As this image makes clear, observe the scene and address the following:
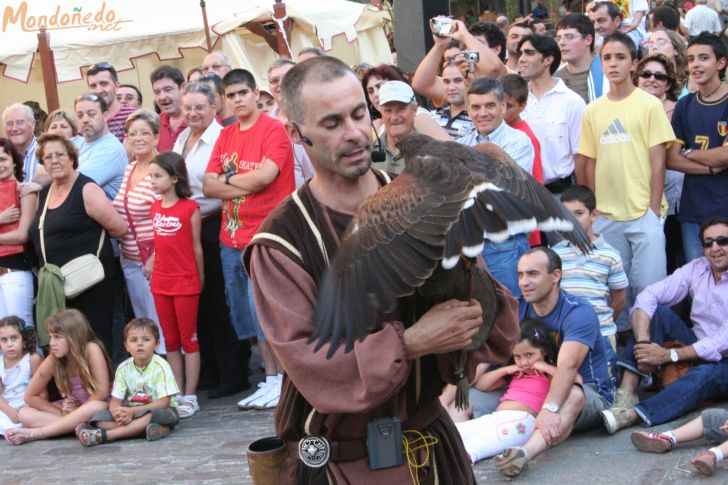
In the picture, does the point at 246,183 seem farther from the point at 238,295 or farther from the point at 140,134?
the point at 140,134

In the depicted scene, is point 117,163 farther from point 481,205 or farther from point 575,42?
point 481,205

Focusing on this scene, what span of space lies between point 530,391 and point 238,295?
2298 mm

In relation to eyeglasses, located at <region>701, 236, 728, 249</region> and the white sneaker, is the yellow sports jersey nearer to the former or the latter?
eyeglasses, located at <region>701, 236, 728, 249</region>

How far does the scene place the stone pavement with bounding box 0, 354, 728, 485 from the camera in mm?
5305

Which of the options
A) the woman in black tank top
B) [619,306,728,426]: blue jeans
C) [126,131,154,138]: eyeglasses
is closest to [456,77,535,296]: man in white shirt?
[619,306,728,426]: blue jeans

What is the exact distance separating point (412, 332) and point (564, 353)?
3.26m

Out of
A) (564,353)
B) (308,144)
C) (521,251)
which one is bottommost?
(564,353)

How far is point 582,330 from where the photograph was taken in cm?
581

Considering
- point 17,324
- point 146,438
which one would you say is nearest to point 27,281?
point 17,324

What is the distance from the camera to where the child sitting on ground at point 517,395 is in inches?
221

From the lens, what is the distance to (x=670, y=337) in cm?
627

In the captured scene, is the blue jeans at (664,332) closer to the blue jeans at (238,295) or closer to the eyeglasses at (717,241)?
the eyeglasses at (717,241)

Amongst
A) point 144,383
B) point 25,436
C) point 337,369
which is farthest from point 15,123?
point 337,369

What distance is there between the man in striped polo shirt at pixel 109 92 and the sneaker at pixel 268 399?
10.1 feet
